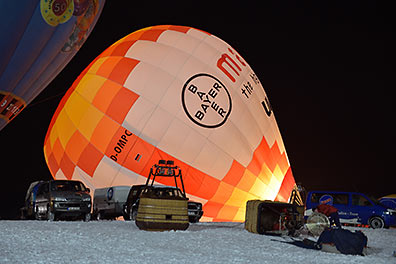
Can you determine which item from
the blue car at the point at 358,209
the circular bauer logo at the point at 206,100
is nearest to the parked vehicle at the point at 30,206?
the circular bauer logo at the point at 206,100

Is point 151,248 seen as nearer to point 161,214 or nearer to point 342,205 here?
point 161,214

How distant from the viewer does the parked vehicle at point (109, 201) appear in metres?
16.5

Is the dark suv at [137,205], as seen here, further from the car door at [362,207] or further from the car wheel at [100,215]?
the car door at [362,207]

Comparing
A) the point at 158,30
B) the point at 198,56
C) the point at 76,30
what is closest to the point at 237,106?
the point at 198,56

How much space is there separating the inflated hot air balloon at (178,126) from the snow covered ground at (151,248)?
505 centimetres

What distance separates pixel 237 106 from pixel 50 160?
26.8 ft

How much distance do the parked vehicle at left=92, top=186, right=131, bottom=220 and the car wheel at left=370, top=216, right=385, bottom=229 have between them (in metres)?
8.83

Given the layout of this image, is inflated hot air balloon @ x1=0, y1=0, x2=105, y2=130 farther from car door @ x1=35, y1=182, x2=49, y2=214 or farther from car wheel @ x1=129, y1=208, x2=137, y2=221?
car wheel @ x1=129, y1=208, x2=137, y2=221

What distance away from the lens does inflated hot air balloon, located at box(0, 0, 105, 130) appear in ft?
48.4

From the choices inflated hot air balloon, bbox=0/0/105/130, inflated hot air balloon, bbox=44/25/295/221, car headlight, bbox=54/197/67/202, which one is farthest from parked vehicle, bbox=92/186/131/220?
inflated hot air balloon, bbox=0/0/105/130

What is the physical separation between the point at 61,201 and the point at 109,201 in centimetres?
183

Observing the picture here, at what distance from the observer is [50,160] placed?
20.1 metres

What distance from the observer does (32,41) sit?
15.4 meters

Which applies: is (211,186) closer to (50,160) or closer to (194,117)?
(194,117)
